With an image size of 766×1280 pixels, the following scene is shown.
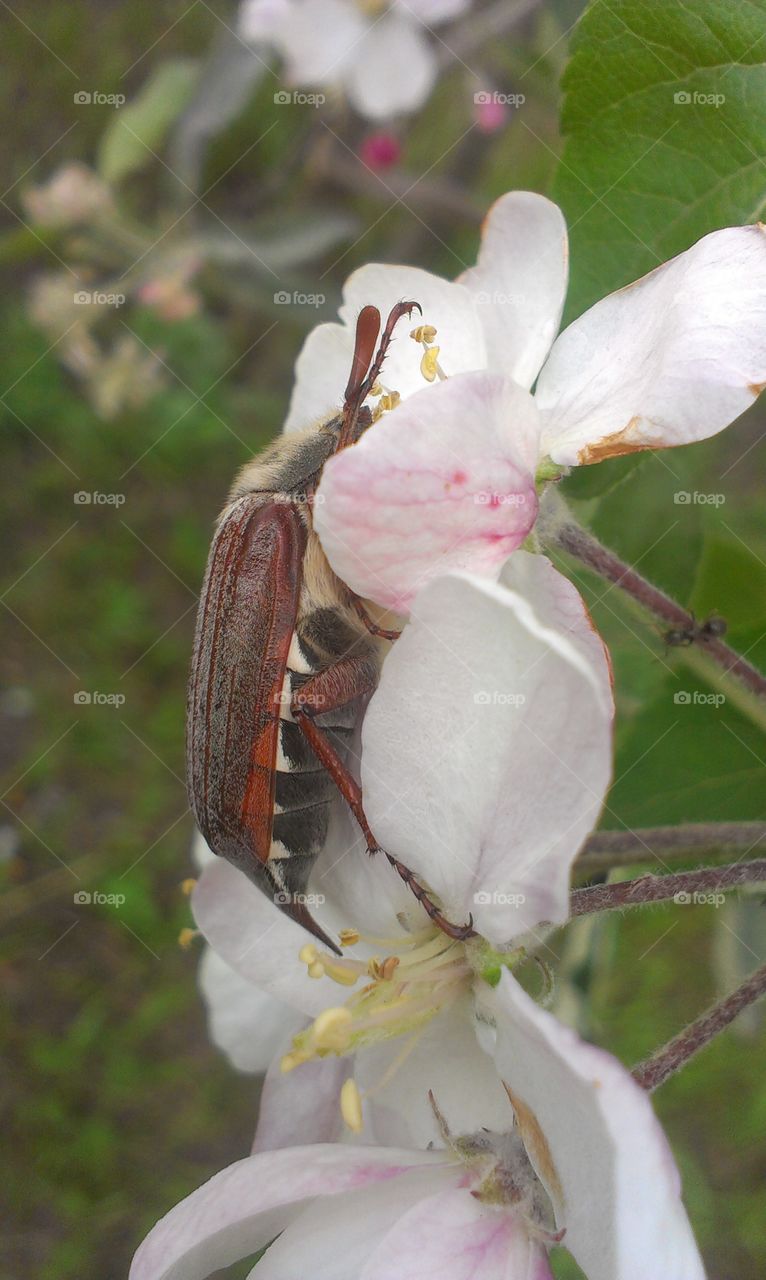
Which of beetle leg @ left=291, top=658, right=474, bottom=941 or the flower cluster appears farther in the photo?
beetle leg @ left=291, top=658, right=474, bottom=941

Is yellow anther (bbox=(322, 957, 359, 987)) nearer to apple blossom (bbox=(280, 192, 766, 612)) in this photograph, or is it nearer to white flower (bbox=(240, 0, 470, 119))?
apple blossom (bbox=(280, 192, 766, 612))

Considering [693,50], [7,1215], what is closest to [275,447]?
[693,50]

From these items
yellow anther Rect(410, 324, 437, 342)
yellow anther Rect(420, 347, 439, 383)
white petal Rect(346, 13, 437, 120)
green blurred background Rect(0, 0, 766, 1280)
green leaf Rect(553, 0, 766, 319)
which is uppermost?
white petal Rect(346, 13, 437, 120)

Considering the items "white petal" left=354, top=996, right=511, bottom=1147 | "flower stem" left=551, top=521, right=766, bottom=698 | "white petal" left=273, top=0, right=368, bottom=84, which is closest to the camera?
"white petal" left=354, top=996, right=511, bottom=1147

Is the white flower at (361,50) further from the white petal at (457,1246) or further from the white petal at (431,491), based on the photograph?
the white petal at (457,1246)

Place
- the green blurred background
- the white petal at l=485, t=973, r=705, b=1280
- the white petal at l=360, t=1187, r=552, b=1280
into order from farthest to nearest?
1. the green blurred background
2. the white petal at l=360, t=1187, r=552, b=1280
3. the white petal at l=485, t=973, r=705, b=1280

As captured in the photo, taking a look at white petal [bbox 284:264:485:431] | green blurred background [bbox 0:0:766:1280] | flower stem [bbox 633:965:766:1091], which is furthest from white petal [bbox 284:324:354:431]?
green blurred background [bbox 0:0:766:1280]
